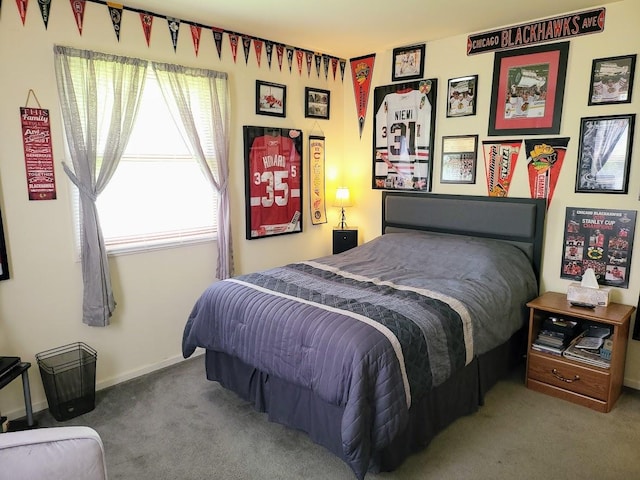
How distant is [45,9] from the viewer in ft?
8.65

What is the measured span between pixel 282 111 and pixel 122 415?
106 inches

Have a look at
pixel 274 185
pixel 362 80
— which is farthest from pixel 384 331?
pixel 362 80

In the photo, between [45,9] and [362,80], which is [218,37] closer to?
[45,9]

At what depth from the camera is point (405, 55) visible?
13.0 feet

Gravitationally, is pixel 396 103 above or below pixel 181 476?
above

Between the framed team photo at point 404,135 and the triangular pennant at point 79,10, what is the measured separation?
2.50 m

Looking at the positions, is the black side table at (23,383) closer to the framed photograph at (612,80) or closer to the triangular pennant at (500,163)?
the triangular pennant at (500,163)

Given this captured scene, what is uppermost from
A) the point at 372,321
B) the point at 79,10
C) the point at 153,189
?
the point at 79,10

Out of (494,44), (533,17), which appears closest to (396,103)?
(494,44)

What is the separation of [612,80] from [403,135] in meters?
1.64

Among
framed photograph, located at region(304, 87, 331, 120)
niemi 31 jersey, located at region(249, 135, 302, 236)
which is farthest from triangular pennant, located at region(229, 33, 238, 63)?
framed photograph, located at region(304, 87, 331, 120)

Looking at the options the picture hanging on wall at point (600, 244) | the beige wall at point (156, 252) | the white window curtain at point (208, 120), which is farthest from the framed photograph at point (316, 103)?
the picture hanging on wall at point (600, 244)

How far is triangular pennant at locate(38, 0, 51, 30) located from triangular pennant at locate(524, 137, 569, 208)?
3.32m

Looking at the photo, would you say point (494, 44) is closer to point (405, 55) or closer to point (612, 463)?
point (405, 55)
